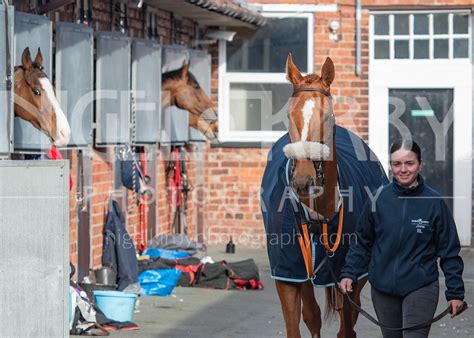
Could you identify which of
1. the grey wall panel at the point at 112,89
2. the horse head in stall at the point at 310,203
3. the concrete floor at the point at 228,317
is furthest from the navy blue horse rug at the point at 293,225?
the grey wall panel at the point at 112,89

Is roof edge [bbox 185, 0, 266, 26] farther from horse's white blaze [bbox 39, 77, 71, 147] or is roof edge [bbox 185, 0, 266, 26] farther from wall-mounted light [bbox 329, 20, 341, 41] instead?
horse's white blaze [bbox 39, 77, 71, 147]

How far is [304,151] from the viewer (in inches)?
275

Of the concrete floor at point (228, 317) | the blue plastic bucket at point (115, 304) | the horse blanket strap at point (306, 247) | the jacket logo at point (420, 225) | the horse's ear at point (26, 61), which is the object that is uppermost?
the horse's ear at point (26, 61)

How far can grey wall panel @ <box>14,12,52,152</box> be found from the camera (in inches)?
378

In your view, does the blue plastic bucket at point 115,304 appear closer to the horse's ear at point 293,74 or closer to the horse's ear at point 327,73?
the horse's ear at point 293,74

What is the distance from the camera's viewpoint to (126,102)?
40.5 ft

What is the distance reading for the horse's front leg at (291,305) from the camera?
7723mm

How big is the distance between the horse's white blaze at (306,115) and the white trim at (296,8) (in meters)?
9.42

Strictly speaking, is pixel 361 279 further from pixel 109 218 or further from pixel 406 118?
pixel 406 118

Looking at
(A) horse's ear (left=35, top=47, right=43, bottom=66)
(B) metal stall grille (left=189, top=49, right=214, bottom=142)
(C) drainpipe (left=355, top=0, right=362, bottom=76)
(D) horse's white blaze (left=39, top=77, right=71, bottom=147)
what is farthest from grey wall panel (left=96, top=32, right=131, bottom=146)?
(C) drainpipe (left=355, top=0, right=362, bottom=76)

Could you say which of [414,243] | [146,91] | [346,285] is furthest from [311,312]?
[146,91]

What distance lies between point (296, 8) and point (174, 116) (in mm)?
3156

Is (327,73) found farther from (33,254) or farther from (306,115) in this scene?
(33,254)

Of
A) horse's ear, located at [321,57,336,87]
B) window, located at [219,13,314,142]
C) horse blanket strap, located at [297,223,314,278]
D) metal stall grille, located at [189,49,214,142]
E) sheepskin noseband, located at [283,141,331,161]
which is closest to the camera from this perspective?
sheepskin noseband, located at [283,141,331,161]
